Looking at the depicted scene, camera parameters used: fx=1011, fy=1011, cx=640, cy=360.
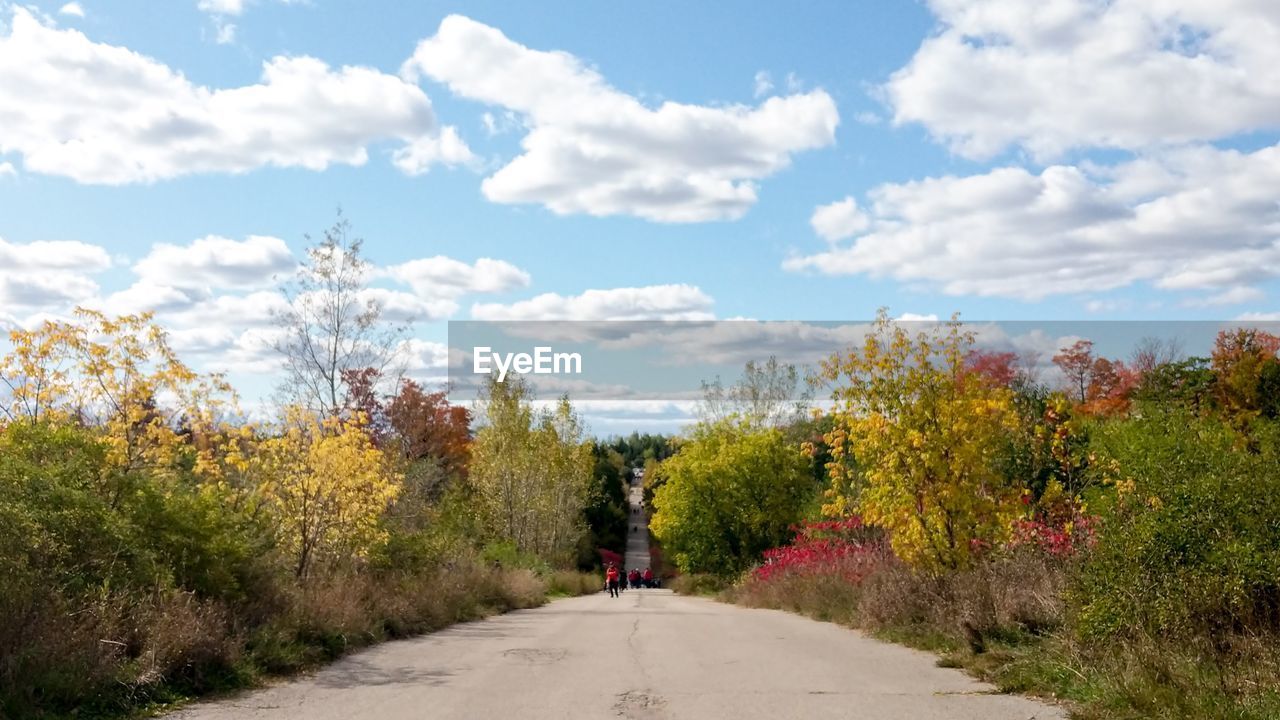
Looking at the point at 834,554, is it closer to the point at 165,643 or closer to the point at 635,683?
the point at 635,683

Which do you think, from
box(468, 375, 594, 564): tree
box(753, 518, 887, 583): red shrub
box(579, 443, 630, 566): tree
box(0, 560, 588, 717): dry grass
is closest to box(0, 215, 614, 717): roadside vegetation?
box(0, 560, 588, 717): dry grass

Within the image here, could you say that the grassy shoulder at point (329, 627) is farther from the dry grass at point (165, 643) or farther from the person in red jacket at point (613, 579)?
the person in red jacket at point (613, 579)

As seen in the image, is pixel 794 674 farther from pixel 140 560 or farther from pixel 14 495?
pixel 14 495

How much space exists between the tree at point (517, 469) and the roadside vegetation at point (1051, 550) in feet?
63.4

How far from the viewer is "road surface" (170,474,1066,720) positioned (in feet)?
30.9

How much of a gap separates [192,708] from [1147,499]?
10024mm

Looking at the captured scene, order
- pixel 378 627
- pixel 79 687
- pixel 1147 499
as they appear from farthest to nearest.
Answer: pixel 378 627 < pixel 1147 499 < pixel 79 687

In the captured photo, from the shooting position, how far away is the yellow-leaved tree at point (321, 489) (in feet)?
57.6

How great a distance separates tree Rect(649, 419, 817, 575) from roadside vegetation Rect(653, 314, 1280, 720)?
10681mm

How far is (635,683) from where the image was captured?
1124cm

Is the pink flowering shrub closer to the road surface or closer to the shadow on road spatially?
the road surface

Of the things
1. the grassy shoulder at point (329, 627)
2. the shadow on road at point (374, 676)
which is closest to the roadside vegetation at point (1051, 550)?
the shadow on road at point (374, 676)

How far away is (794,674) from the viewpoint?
11.8m

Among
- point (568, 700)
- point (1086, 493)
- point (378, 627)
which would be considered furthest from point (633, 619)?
point (568, 700)
